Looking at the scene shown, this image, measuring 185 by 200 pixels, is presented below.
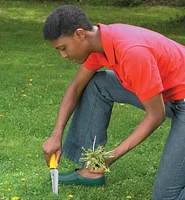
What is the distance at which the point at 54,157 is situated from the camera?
3.62m

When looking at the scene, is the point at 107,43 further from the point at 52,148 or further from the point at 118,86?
the point at 52,148

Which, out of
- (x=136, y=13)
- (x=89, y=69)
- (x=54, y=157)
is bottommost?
(x=136, y=13)

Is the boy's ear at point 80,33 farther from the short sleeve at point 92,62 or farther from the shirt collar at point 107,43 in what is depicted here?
the short sleeve at point 92,62

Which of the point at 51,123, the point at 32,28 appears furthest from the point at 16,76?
the point at 32,28

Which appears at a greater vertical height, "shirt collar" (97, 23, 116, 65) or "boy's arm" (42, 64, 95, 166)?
"shirt collar" (97, 23, 116, 65)

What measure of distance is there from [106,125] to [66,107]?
1.04 feet

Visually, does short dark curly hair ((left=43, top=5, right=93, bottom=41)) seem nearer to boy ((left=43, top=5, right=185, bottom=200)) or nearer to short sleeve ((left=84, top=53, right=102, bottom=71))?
boy ((left=43, top=5, right=185, bottom=200))

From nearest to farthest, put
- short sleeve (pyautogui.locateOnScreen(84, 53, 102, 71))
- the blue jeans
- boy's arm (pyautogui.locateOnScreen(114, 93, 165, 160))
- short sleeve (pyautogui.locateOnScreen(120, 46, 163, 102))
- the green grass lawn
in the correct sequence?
short sleeve (pyautogui.locateOnScreen(120, 46, 163, 102)) < boy's arm (pyautogui.locateOnScreen(114, 93, 165, 160)) < the blue jeans < short sleeve (pyautogui.locateOnScreen(84, 53, 102, 71)) < the green grass lawn

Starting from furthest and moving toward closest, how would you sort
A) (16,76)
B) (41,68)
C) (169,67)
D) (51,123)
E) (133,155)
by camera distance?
1. (41,68)
2. (16,76)
3. (51,123)
4. (133,155)
5. (169,67)

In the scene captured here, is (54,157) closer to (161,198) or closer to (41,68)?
(161,198)

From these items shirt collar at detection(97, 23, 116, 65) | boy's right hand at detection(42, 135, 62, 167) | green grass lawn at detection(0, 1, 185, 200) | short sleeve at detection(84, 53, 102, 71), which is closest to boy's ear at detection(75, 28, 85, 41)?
shirt collar at detection(97, 23, 116, 65)

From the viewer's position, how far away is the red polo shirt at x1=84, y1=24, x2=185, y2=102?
2977mm

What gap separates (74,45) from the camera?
10.1 feet

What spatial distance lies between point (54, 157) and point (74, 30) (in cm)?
99
